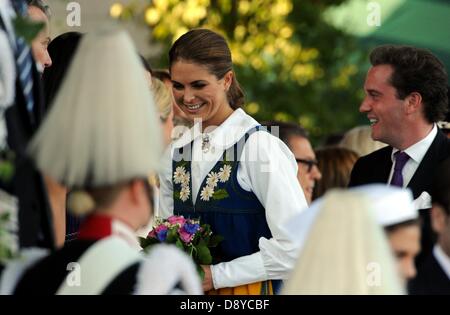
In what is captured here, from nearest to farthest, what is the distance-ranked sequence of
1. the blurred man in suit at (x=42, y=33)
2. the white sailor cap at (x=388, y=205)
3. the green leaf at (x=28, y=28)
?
the white sailor cap at (x=388, y=205)
the green leaf at (x=28, y=28)
the blurred man in suit at (x=42, y=33)

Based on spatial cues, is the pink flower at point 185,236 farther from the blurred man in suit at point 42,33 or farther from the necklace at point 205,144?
the blurred man in suit at point 42,33

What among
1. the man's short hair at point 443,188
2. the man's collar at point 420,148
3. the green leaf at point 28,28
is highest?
the green leaf at point 28,28

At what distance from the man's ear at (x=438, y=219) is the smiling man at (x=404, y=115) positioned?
4.93ft

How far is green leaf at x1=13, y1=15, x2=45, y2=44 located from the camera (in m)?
3.40

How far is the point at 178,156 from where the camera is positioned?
5410 mm

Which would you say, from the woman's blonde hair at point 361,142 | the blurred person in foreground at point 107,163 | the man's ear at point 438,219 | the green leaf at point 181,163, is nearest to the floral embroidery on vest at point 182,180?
the green leaf at point 181,163

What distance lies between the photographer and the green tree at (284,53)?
36.7 feet

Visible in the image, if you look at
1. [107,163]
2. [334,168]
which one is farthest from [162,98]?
[107,163]

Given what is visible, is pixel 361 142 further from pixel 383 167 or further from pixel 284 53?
pixel 284 53

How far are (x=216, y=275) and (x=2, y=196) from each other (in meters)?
1.67

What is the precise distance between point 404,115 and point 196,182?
43.4 inches

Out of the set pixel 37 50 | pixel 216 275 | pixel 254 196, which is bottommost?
pixel 216 275
